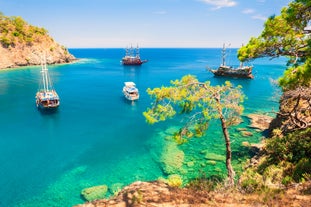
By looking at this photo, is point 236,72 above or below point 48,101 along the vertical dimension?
above

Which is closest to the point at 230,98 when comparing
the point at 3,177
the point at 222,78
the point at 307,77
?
the point at 307,77

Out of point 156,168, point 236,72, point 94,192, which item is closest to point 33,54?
point 236,72

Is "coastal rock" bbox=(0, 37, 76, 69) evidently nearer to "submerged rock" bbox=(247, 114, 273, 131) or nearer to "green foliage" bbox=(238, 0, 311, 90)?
"submerged rock" bbox=(247, 114, 273, 131)

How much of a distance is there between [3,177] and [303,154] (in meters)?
25.5

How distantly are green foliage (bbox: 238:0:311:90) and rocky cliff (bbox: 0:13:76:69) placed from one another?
99.7m

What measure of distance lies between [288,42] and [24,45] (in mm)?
119547

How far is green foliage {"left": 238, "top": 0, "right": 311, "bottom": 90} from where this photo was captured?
31.7ft

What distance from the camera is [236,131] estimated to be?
29.7 metres

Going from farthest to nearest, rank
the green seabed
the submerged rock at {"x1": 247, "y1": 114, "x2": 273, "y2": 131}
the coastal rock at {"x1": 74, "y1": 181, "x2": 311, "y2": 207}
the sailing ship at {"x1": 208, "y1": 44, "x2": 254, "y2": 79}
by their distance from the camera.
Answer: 1. the sailing ship at {"x1": 208, "y1": 44, "x2": 254, "y2": 79}
2. the submerged rock at {"x1": 247, "y1": 114, "x2": 273, "y2": 131}
3. the green seabed
4. the coastal rock at {"x1": 74, "y1": 181, "x2": 311, "y2": 207}

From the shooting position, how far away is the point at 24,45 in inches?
4067

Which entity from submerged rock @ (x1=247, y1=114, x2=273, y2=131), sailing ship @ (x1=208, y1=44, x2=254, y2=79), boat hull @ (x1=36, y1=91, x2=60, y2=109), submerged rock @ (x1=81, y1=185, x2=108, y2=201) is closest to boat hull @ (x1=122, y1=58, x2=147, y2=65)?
sailing ship @ (x1=208, y1=44, x2=254, y2=79)

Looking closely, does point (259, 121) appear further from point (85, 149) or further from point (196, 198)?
point (196, 198)

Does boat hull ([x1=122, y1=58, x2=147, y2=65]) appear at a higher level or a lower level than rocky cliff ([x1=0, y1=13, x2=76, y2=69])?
lower

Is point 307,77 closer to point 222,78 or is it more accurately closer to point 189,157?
point 189,157
